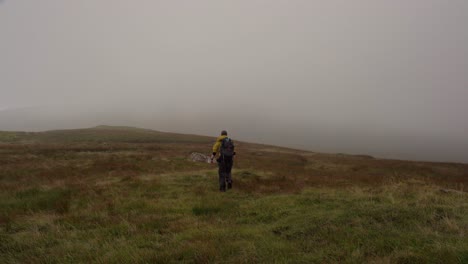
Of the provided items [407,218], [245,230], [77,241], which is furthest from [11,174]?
[407,218]

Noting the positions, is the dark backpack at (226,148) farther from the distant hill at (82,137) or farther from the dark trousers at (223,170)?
the distant hill at (82,137)

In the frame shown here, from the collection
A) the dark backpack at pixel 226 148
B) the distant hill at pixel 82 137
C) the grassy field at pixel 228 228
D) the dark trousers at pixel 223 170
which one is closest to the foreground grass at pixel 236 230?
the grassy field at pixel 228 228

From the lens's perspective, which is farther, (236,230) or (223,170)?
A: (223,170)

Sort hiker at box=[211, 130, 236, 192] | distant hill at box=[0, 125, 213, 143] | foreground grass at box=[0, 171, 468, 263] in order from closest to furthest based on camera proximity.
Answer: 1. foreground grass at box=[0, 171, 468, 263]
2. hiker at box=[211, 130, 236, 192]
3. distant hill at box=[0, 125, 213, 143]

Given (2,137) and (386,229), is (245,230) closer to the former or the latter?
(386,229)

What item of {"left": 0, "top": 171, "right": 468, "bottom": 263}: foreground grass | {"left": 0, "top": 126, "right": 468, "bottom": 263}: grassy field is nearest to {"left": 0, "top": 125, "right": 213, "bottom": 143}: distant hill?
{"left": 0, "top": 126, "right": 468, "bottom": 263}: grassy field

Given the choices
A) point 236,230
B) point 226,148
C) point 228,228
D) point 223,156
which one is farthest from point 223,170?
point 236,230

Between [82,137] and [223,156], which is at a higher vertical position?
[223,156]

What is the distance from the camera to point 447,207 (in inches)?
287

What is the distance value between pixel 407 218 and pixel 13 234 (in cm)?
1011

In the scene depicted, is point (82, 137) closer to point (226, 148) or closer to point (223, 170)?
point (223, 170)

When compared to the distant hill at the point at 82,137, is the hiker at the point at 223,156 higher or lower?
higher

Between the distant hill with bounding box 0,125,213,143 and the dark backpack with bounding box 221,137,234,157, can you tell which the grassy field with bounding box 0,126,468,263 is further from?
the distant hill with bounding box 0,125,213,143

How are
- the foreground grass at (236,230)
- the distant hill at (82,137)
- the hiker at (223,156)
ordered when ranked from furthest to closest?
the distant hill at (82,137) < the hiker at (223,156) < the foreground grass at (236,230)
